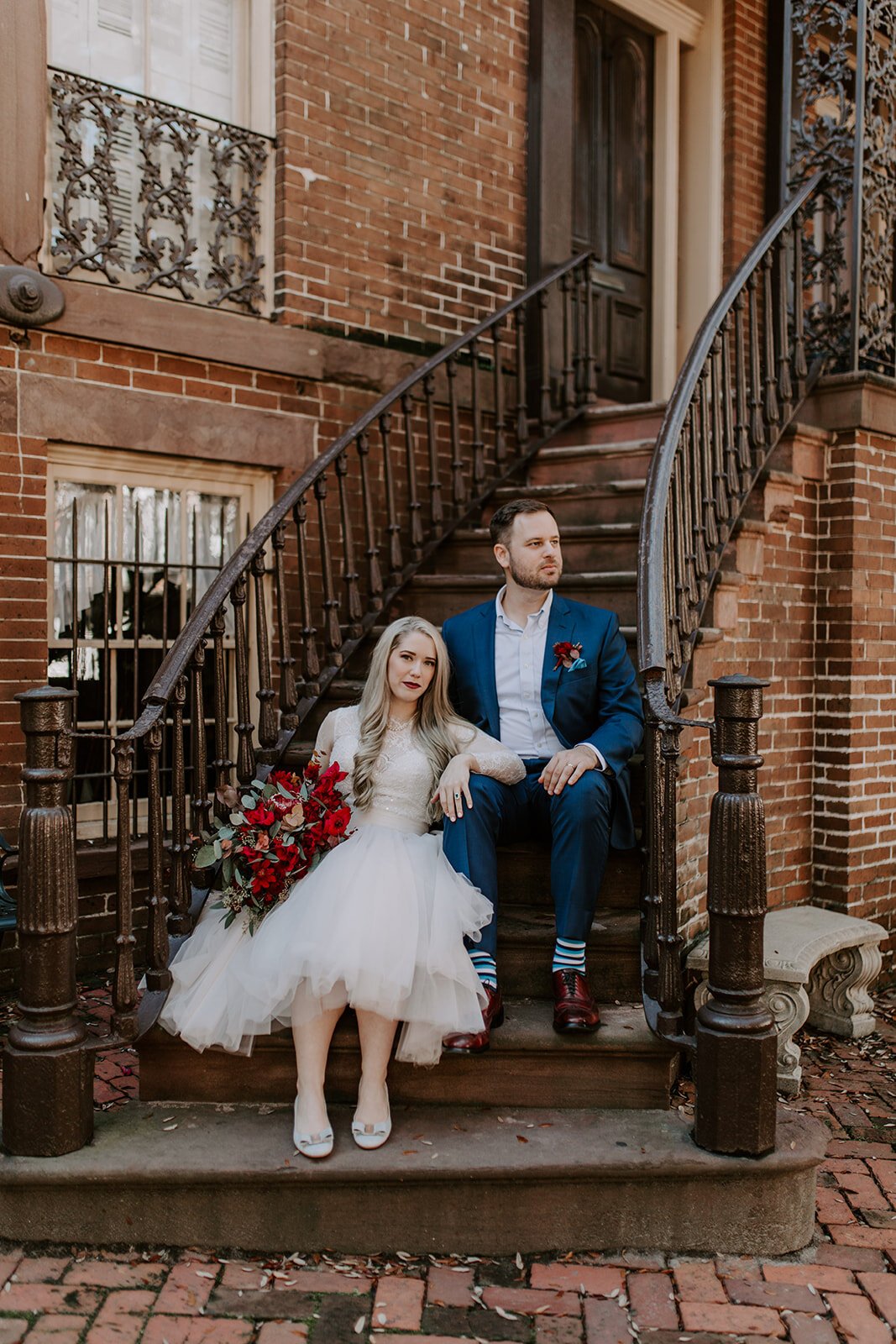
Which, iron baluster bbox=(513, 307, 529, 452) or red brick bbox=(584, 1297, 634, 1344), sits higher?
iron baluster bbox=(513, 307, 529, 452)

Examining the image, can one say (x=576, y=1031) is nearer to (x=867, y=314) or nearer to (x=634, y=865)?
(x=634, y=865)

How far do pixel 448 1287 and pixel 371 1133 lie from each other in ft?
1.39

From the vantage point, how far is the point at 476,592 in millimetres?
5379

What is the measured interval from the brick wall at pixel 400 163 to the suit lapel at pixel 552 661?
2.45m

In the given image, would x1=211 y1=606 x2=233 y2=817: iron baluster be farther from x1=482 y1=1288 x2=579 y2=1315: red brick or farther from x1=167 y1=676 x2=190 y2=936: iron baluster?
x1=482 y1=1288 x2=579 y2=1315: red brick

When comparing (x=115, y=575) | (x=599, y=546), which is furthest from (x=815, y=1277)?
(x=115, y=575)

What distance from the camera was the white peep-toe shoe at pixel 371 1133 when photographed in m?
3.16

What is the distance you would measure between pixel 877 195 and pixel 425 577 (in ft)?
9.87

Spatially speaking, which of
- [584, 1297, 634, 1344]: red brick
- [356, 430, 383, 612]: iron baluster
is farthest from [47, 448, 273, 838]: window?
[584, 1297, 634, 1344]: red brick

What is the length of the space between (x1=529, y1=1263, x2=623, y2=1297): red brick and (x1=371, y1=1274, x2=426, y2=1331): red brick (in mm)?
298

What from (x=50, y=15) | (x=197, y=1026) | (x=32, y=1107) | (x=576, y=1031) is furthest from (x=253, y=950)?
(x=50, y=15)

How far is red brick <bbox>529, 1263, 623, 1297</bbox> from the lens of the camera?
116 inches

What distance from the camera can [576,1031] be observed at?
3404 millimetres

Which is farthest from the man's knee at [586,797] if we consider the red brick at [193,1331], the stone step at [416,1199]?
the red brick at [193,1331]
